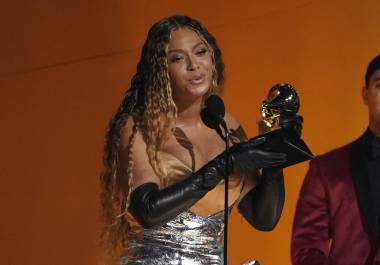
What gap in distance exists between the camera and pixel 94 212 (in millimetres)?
4121

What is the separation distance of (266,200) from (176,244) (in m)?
0.30

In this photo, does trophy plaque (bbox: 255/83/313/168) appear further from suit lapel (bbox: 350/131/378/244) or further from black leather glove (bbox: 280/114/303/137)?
suit lapel (bbox: 350/131/378/244)

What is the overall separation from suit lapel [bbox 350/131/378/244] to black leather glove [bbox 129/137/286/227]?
53 cm

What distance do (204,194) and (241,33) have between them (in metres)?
1.66

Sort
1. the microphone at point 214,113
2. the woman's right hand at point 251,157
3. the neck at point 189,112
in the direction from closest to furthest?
the microphone at point 214,113 → the woman's right hand at point 251,157 → the neck at point 189,112

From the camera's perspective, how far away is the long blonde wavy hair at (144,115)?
2.52 meters

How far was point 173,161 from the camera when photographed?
8.21 feet

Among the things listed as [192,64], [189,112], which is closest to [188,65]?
[192,64]

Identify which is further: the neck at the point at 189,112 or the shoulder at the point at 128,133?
the neck at the point at 189,112

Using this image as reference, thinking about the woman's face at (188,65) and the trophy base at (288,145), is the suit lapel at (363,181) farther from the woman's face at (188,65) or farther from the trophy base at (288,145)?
the woman's face at (188,65)

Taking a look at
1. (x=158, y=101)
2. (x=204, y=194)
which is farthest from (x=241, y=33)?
(x=204, y=194)

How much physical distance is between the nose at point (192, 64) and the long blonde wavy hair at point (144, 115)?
0.07 m

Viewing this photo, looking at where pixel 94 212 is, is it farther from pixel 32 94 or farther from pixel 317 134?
pixel 317 134

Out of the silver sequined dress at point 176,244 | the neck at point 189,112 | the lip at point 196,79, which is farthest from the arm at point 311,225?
the lip at point 196,79
